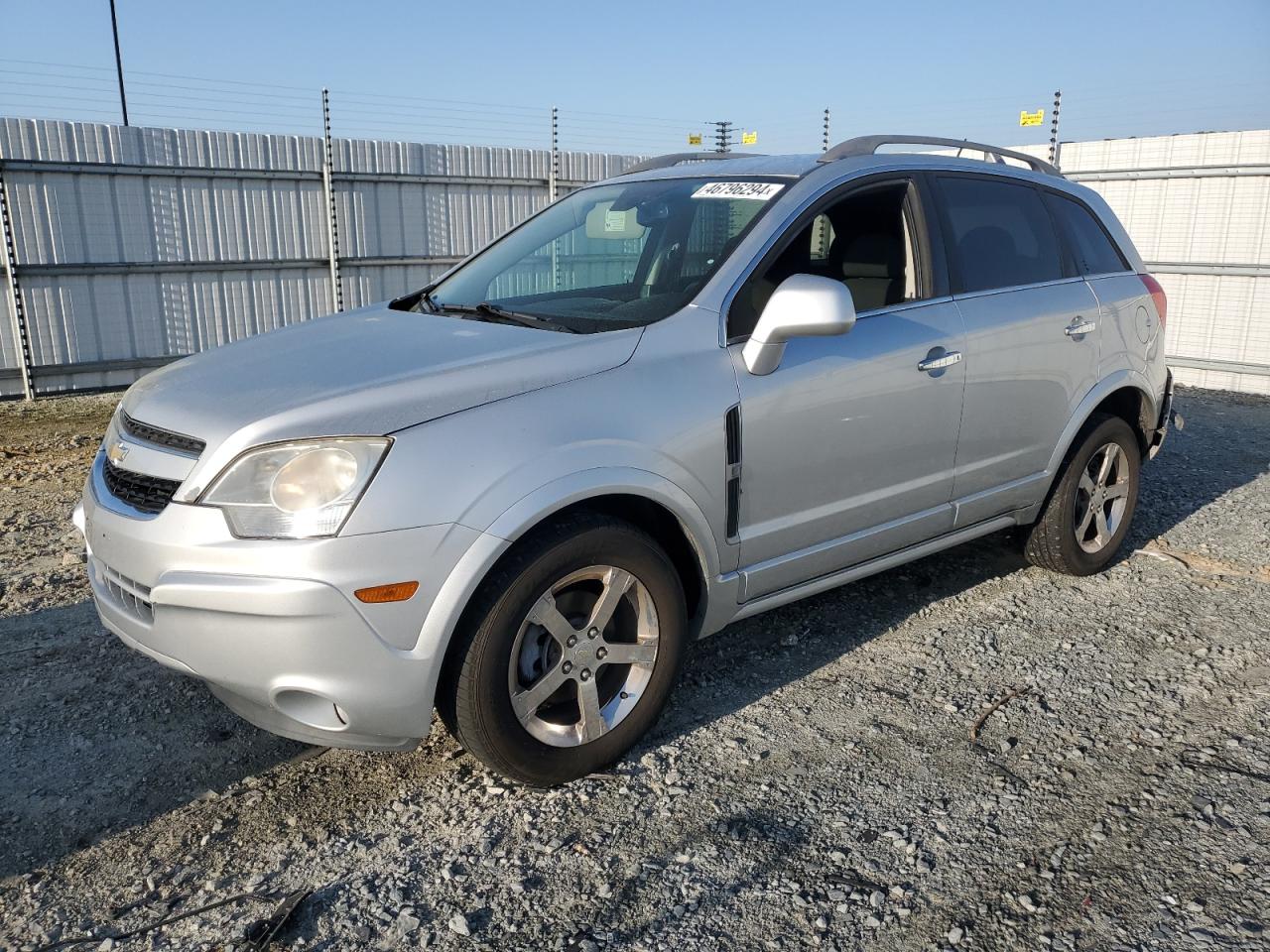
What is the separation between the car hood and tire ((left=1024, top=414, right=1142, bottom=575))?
8.29 feet

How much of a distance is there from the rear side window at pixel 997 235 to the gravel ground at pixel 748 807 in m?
1.45

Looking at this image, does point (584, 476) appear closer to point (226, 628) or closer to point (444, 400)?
point (444, 400)

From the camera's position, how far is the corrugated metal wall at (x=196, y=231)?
32.0 feet

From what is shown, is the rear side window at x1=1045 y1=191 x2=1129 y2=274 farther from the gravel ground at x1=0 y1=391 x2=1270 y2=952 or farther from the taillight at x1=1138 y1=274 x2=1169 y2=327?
the gravel ground at x1=0 y1=391 x2=1270 y2=952

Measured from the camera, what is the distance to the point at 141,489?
287 centimetres

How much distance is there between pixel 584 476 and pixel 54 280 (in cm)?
902

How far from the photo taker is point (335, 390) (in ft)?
9.16

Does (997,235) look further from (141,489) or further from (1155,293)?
(141,489)

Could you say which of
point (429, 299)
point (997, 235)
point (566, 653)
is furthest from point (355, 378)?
point (997, 235)

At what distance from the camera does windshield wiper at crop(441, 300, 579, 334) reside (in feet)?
11.0


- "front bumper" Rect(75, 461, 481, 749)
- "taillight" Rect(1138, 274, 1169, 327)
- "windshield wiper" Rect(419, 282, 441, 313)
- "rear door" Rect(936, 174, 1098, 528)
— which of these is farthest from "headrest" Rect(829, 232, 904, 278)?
"front bumper" Rect(75, 461, 481, 749)

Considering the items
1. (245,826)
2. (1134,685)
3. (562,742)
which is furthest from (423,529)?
(1134,685)

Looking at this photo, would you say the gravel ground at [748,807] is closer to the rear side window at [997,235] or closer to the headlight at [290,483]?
the headlight at [290,483]

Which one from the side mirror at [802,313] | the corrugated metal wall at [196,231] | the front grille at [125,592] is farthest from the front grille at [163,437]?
the corrugated metal wall at [196,231]
